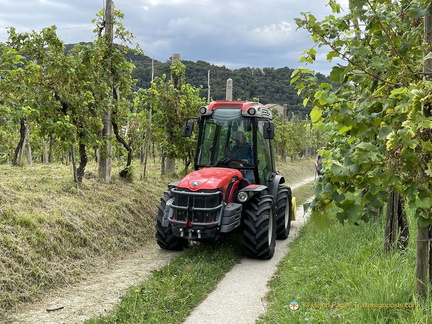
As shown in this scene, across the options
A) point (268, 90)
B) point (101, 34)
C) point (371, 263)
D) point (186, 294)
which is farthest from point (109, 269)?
point (268, 90)

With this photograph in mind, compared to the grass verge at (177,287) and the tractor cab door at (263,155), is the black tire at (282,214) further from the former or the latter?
the grass verge at (177,287)

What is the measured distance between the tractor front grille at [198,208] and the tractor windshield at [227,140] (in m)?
1.21

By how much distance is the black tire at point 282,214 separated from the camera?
24.8ft

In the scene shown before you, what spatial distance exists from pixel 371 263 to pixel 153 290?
254 cm

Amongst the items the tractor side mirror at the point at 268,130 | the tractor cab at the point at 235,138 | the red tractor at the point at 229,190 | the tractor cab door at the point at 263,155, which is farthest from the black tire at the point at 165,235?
the tractor side mirror at the point at 268,130

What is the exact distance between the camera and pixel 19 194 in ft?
20.9

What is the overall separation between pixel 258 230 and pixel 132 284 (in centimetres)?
206

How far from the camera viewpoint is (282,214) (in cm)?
757

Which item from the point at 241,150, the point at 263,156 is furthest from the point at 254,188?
the point at 263,156

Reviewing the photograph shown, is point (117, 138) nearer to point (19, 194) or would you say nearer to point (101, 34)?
point (101, 34)

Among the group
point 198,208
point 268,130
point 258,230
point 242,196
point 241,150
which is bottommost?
point 258,230

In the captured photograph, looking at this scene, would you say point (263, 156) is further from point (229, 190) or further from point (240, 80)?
point (240, 80)

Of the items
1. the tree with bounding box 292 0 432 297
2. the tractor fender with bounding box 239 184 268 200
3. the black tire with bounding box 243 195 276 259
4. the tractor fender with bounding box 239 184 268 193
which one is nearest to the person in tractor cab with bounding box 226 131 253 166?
the tractor fender with bounding box 239 184 268 193

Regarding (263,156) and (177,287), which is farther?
(263,156)
